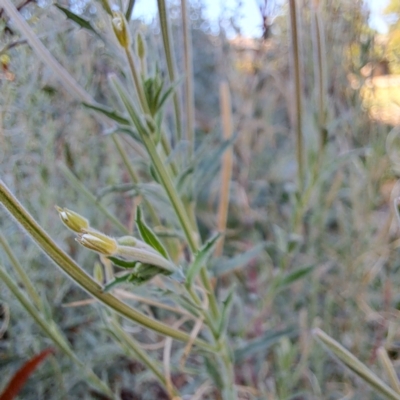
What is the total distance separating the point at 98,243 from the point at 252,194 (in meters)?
0.64

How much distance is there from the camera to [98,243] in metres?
0.22

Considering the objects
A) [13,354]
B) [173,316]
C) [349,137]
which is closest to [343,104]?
[349,137]

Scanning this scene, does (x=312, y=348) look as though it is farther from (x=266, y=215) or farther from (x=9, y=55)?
(x=9, y=55)

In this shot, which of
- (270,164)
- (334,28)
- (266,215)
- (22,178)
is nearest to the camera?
(22,178)

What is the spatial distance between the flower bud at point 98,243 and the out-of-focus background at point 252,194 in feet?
0.55

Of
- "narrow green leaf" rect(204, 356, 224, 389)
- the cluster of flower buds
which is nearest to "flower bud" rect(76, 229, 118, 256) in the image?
the cluster of flower buds

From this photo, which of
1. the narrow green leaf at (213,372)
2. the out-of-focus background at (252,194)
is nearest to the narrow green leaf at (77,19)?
the out-of-focus background at (252,194)

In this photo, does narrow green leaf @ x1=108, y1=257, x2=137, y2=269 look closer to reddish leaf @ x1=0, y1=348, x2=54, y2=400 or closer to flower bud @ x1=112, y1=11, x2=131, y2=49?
flower bud @ x1=112, y1=11, x2=131, y2=49

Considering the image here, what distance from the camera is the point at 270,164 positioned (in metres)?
1.03

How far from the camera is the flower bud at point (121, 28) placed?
27cm

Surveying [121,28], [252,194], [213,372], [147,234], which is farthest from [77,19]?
[252,194]

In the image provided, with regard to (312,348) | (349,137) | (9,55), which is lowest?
(312,348)

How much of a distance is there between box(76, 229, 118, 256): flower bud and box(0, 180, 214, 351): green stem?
0.04 metres

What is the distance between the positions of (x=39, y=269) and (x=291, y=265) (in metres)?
0.38
